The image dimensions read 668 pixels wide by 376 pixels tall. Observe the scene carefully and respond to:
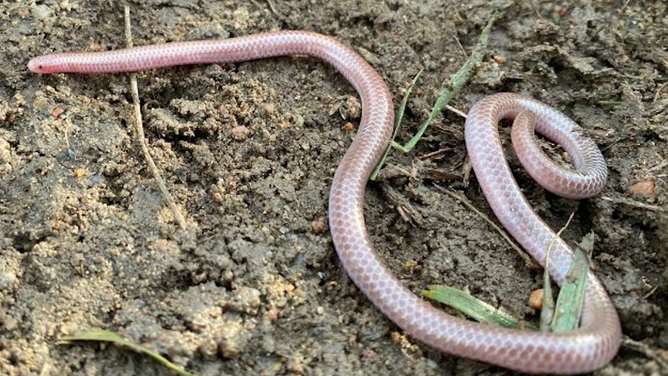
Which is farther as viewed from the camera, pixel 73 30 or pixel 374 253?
pixel 73 30

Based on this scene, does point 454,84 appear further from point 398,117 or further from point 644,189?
point 644,189

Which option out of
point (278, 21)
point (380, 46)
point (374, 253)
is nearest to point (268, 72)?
point (278, 21)

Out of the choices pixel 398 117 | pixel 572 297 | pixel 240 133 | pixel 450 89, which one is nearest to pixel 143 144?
pixel 240 133

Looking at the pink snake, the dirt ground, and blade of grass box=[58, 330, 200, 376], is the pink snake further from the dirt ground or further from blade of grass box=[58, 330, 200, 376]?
blade of grass box=[58, 330, 200, 376]

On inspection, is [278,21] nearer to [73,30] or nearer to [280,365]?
[73,30]

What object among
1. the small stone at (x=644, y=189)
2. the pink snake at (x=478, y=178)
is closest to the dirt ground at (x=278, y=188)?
the small stone at (x=644, y=189)

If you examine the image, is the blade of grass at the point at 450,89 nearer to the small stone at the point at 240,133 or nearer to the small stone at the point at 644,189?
the small stone at the point at 240,133

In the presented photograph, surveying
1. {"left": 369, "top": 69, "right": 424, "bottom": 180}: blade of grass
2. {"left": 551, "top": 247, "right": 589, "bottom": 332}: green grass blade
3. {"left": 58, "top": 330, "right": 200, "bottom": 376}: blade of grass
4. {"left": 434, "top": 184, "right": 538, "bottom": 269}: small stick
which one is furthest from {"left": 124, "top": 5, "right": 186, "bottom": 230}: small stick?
{"left": 551, "top": 247, "right": 589, "bottom": 332}: green grass blade
